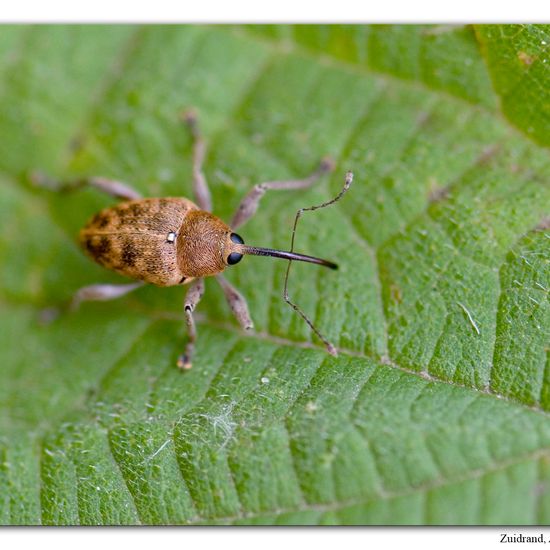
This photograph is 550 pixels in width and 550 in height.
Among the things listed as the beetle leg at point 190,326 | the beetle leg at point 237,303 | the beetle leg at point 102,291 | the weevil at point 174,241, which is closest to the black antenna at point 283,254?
the weevil at point 174,241

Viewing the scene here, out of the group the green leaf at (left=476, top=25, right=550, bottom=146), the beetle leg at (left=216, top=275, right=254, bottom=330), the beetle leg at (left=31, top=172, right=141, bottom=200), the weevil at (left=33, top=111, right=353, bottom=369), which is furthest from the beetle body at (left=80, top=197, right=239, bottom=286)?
the green leaf at (left=476, top=25, right=550, bottom=146)

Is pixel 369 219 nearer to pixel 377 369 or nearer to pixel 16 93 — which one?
pixel 377 369

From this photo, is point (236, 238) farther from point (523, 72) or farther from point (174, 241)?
point (523, 72)

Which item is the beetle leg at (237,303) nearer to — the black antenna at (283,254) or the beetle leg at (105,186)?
the black antenna at (283,254)

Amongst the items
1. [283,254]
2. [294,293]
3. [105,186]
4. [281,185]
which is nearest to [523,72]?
[281,185]

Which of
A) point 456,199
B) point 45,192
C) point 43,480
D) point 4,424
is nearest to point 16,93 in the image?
point 45,192

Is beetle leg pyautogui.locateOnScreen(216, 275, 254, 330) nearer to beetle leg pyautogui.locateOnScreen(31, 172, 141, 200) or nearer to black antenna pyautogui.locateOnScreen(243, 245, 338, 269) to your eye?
black antenna pyautogui.locateOnScreen(243, 245, 338, 269)

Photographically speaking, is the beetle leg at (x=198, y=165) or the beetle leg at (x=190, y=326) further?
the beetle leg at (x=198, y=165)
